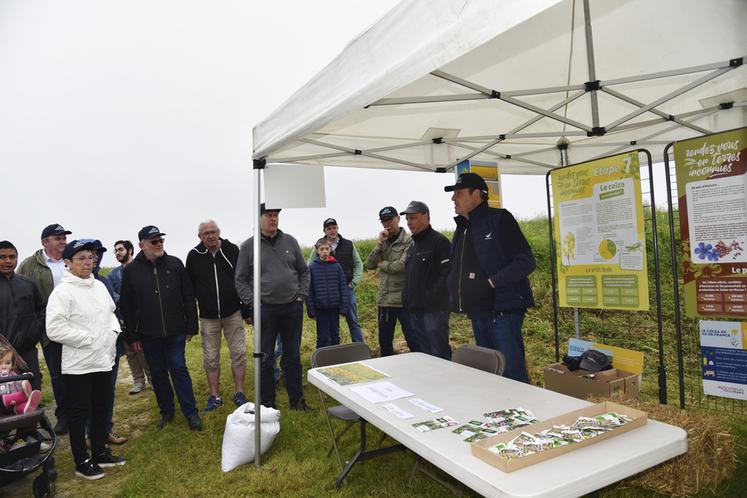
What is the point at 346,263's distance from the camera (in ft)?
19.0

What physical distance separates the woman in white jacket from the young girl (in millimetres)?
262

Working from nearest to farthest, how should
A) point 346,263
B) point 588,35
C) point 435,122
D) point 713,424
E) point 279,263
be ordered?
point 713,424, point 588,35, point 435,122, point 279,263, point 346,263

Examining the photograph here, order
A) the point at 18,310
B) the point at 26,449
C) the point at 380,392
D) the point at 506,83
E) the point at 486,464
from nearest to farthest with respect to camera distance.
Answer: the point at 486,464 → the point at 380,392 → the point at 26,449 → the point at 506,83 → the point at 18,310

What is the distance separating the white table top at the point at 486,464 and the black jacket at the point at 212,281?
208 cm

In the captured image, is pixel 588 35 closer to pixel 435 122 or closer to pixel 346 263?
pixel 435 122

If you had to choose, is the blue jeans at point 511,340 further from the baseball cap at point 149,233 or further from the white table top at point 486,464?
the baseball cap at point 149,233

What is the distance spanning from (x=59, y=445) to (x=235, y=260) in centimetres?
211

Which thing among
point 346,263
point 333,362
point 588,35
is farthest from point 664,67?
point 346,263

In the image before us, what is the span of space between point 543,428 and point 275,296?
2856mm

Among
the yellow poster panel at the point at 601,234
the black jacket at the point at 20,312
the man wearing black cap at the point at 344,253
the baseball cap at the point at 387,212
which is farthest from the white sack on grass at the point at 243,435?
the yellow poster panel at the point at 601,234

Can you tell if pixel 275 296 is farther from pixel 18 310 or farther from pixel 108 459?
pixel 18 310

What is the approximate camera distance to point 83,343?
313 cm

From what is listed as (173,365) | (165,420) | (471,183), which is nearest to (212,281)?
(173,365)

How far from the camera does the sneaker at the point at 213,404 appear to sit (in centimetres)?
457
